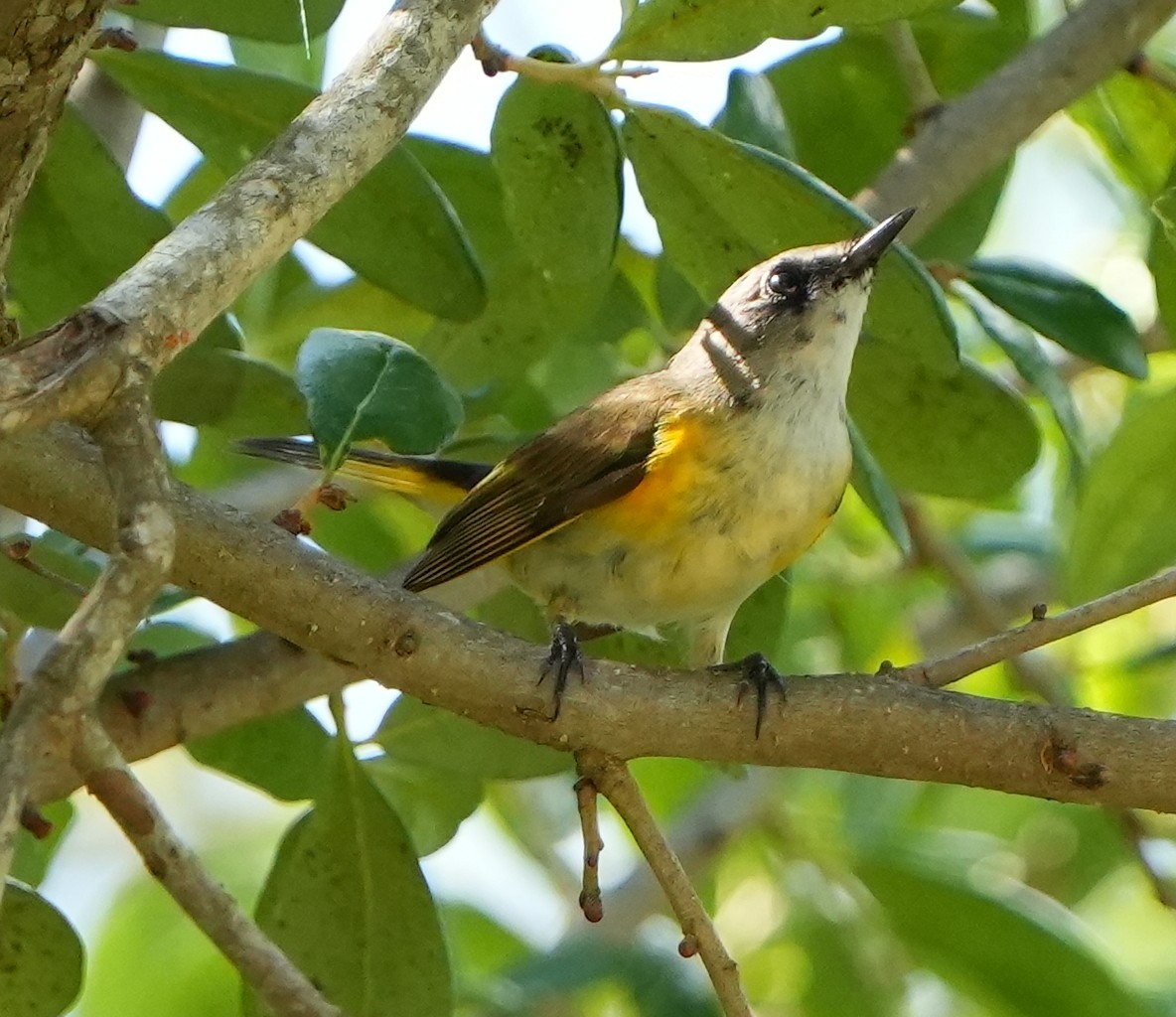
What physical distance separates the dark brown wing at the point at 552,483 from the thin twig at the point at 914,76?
58 cm

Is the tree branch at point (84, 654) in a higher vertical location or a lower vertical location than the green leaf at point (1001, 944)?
lower

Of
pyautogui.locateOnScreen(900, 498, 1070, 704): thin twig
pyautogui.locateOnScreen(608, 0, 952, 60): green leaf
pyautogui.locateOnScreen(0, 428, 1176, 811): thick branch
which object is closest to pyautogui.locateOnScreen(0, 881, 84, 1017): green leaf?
pyautogui.locateOnScreen(0, 428, 1176, 811): thick branch

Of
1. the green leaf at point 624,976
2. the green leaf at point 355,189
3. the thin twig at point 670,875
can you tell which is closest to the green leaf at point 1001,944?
the green leaf at point 624,976

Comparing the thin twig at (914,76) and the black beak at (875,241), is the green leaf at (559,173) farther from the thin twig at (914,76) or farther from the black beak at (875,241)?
the thin twig at (914,76)

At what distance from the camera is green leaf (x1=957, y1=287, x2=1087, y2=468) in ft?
7.61

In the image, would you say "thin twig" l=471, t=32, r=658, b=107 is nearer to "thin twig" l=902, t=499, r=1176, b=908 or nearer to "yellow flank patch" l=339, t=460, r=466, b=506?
"yellow flank patch" l=339, t=460, r=466, b=506

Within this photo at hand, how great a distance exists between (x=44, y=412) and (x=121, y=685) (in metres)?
1.06

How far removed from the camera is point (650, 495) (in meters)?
2.47

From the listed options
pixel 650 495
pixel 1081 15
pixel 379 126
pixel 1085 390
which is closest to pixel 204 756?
pixel 650 495

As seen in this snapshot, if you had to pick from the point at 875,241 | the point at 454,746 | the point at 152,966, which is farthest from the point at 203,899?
the point at 152,966

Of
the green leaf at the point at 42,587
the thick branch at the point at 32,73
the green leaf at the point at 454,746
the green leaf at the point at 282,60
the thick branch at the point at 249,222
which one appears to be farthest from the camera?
the green leaf at the point at 282,60

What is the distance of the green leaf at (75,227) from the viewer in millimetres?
2188

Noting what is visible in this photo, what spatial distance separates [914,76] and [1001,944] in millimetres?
1334

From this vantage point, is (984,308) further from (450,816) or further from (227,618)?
(227,618)
